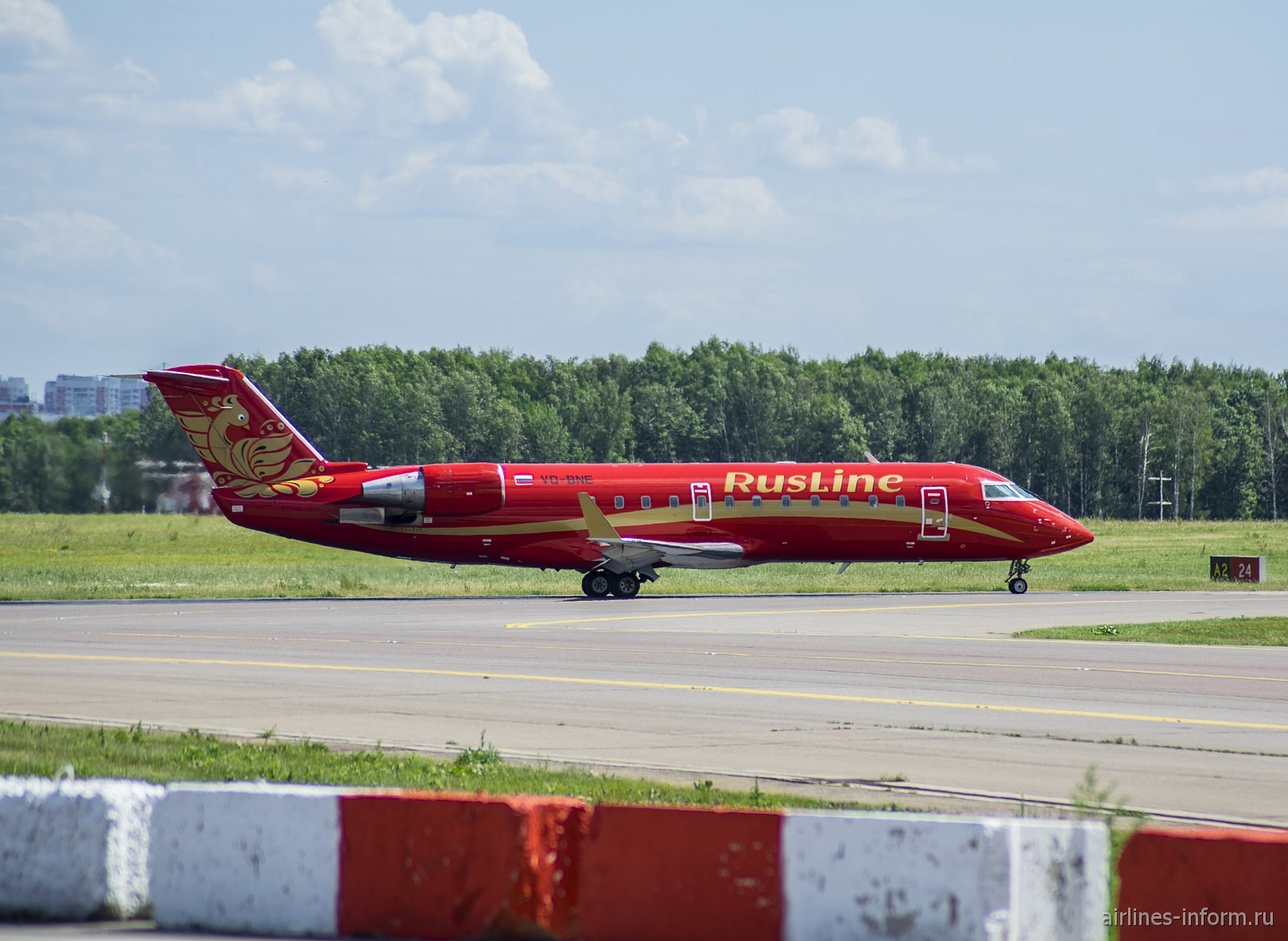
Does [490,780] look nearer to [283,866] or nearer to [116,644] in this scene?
[283,866]

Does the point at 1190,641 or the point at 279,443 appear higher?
the point at 279,443

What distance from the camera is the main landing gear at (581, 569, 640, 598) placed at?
38.6m

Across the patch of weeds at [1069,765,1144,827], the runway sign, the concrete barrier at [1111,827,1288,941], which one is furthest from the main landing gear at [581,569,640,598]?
the concrete barrier at [1111,827,1288,941]

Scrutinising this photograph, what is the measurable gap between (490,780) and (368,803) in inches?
174

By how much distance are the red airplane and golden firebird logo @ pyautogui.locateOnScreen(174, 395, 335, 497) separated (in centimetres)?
3

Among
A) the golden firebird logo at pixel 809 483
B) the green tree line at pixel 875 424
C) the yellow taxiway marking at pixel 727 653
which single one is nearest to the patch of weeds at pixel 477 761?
the yellow taxiway marking at pixel 727 653

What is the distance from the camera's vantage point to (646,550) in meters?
37.8

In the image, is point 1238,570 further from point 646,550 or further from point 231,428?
point 231,428

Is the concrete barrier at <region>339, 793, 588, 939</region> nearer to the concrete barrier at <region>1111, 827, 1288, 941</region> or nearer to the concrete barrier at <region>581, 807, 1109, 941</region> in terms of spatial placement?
the concrete barrier at <region>581, 807, 1109, 941</region>

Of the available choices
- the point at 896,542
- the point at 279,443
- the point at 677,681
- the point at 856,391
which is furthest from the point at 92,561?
the point at 856,391

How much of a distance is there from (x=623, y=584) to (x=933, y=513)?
7.99 metres

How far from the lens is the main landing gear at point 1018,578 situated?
128 ft

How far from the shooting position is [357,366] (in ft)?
393

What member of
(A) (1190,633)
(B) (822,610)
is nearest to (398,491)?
(B) (822,610)
